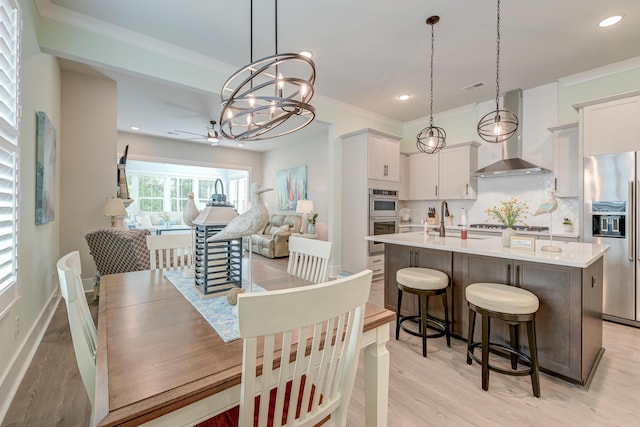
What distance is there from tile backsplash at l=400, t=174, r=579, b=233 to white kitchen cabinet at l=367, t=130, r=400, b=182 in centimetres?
120

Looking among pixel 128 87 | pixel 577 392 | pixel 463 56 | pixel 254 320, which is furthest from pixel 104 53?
pixel 577 392

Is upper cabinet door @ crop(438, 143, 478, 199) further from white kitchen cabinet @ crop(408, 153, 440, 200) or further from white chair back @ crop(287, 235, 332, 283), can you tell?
white chair back @ crop(287, 235, 332, 283)

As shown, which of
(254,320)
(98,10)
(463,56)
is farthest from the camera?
(463,56)

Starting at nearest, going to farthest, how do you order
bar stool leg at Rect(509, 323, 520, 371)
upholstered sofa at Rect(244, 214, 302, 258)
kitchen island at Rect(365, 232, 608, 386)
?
kitchen island at Rect(365, 232, 608, 386)
bar stool leg at Rect(509, 323, 520, 371)
upholstered sofa at Rect(244, 214, 302, 258)

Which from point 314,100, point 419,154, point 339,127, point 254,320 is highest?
point 314,100

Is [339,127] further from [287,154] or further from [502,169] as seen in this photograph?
[287,154]

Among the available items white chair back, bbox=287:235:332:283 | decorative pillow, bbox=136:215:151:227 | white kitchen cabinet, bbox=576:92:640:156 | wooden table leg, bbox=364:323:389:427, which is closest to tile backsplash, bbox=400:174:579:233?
white kitchen cabinet, bbox=576:92:640:156

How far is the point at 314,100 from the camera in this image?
171 inches

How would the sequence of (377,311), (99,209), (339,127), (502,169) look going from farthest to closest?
1. (339,127)
2. (502,169)
3. (99,209)
4. (377,311)

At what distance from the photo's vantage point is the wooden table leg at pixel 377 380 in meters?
1.21

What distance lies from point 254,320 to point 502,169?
4.59 meters

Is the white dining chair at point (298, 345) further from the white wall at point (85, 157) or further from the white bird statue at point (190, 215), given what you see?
the white wall at point (85, 157)

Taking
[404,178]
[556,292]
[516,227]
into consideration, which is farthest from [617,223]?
[404,178]

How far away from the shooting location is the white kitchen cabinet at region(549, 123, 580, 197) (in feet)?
11.9
